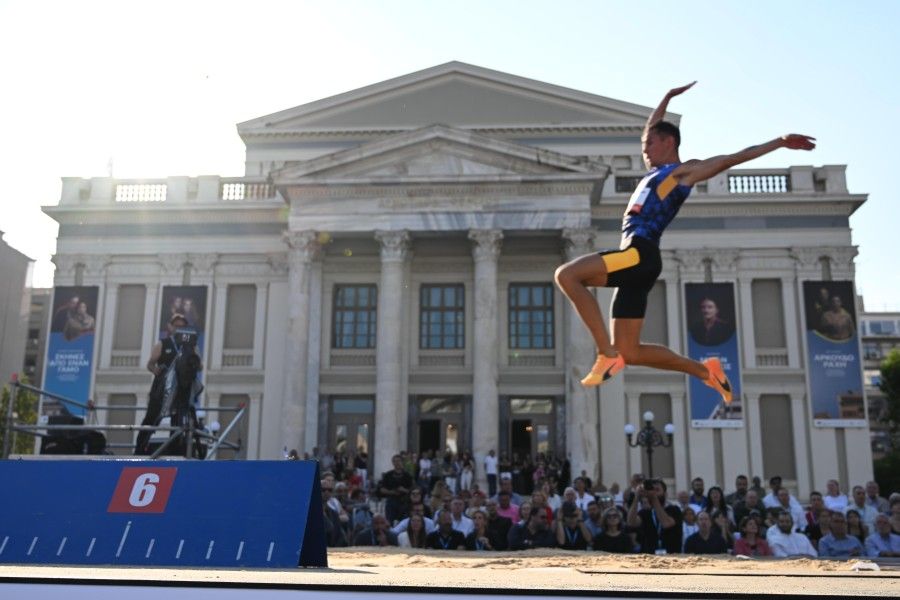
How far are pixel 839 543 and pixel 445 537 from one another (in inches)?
203

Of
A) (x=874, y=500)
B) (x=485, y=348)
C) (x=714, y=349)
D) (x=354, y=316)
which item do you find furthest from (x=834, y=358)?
(x=354, y=316)

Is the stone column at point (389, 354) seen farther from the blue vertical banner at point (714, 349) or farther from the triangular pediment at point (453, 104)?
the blue vertical banner at point (714, 349)

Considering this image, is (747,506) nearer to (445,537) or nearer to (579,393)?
(445,537)

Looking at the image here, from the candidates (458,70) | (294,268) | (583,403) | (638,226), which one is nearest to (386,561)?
(638,226)

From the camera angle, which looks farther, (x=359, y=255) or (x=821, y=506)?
(x=359, y=255)

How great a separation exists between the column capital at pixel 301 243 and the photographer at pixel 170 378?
1849 centimetres

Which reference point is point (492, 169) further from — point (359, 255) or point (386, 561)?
point (386, 561)

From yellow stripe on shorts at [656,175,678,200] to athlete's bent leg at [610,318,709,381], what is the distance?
918 millimetres

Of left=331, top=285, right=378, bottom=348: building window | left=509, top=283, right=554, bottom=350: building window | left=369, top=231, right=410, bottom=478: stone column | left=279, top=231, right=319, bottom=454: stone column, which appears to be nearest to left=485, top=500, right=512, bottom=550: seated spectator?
left=369, top=231, right=410, bottom=478: stone column

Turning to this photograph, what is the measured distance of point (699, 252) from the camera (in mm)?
31375

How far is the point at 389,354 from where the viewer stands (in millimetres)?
29188

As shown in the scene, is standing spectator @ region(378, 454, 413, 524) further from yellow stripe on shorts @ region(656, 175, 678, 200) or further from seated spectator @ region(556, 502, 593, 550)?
yellow stripe on shorts @ region(656, 175, 678, 200)

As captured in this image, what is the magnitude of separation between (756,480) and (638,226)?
50.3 ft

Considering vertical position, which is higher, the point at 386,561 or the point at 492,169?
the point at 492,169
